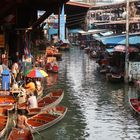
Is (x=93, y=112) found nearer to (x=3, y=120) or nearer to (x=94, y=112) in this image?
(x=94, y=112)

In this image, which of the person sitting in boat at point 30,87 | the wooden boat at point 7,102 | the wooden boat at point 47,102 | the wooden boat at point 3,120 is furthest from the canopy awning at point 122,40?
the wooden boat at point 3,120

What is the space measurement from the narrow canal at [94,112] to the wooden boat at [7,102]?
2611 millimetres

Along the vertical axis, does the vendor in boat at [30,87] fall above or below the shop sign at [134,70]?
below

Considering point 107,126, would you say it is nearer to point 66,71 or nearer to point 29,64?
point 29,64

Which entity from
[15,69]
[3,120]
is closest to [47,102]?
[15,69]

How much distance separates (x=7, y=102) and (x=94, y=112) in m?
5.31

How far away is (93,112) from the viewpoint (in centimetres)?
2734

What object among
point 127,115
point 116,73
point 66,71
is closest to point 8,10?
point 127,115

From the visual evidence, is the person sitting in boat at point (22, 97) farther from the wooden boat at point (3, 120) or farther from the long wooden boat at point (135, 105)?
the long wooden boat at point (135, 105)

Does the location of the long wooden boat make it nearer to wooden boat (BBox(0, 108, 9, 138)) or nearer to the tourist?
wooden boat (BBox(0, 108, 9, 138))

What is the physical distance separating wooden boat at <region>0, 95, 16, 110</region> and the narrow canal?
2611 mm

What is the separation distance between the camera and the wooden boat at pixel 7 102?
24.1m

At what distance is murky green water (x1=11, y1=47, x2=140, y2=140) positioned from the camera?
72.4 ft

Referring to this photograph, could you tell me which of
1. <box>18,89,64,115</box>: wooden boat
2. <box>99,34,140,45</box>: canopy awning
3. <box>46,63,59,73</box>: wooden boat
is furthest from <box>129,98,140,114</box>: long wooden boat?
<box>46,63,59,73</box>: wooden boat
